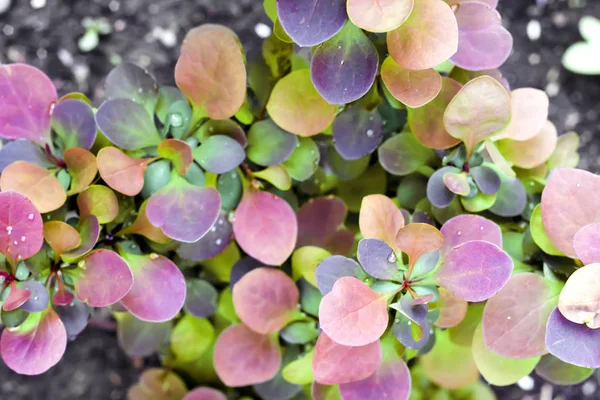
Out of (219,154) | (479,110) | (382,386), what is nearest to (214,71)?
(219,154)

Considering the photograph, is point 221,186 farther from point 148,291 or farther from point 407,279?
point 407,279

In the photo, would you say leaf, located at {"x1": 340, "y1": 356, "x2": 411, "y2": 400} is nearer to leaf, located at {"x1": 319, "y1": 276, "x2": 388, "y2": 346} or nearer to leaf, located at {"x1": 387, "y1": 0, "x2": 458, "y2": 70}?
leaf, located at {"x1": 319, "y1": 276, "x2": 388, "y2": 346}

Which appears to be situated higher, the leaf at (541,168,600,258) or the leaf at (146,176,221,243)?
the leaf at (541,168,600,258)

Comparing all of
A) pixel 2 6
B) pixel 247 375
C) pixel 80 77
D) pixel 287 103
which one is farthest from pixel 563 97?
pixel 2 6

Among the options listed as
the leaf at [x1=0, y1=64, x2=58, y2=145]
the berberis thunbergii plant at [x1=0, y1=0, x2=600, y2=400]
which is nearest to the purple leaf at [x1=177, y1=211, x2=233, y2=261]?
the berberis thunbergii plant at [x1=0, y1=0, x2=600, y2=400]

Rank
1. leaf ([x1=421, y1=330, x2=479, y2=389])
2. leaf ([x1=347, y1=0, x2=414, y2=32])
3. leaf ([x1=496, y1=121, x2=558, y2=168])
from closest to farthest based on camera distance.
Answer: leaf ([x1=347, y1=0, x2=414, y2=32])
leaf ([x1=496, y1=121, x2=558, y2=168])
leaf ([x1=421, y1=330, x2=479, y2=389])
